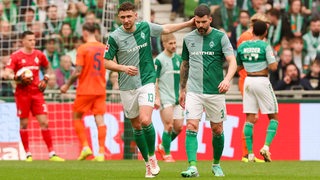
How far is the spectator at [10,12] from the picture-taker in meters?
24.8

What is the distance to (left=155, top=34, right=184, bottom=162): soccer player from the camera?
19.1 m

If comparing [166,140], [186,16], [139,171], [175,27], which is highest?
[175,27]

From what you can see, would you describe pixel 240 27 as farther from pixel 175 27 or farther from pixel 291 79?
pixel 175 27

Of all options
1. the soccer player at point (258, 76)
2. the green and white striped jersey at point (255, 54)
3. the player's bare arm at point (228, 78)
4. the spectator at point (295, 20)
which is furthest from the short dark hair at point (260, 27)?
the spectator at point (295, 20)

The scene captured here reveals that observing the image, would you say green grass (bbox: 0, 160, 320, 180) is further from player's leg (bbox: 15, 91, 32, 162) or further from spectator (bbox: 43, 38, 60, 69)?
spectator (bbox: 43, 38, 60, 69)

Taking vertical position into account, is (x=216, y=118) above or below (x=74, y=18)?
below

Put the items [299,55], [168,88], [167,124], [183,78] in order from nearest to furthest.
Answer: [183,78] → [167,124] → [168,88] → [299,55]

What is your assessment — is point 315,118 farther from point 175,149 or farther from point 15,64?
point 15,64

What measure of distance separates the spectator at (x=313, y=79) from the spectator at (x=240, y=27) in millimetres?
1980

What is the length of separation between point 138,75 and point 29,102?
6432 millimetres

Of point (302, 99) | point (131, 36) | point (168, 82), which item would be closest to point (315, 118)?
point (302, 99)

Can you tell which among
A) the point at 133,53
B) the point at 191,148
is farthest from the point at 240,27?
the point at 191,148

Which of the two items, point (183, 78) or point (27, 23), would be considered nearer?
point (183, 78)

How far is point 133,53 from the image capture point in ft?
46.5
